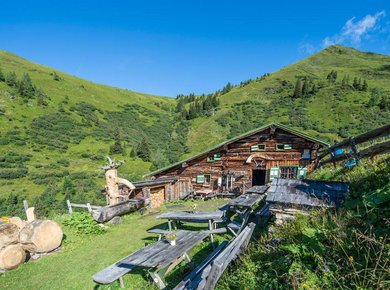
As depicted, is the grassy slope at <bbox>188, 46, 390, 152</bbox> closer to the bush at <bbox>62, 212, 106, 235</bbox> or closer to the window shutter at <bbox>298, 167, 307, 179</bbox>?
the window shutter at <bbox>298, 167, 307, 179</bbox>

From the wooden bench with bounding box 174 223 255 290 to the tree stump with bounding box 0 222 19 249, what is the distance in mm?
8535

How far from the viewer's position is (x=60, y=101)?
73.9 metres

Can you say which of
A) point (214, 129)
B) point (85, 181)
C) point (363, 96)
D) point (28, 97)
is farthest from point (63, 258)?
point (28, 97)

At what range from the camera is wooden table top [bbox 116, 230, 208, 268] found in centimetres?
578

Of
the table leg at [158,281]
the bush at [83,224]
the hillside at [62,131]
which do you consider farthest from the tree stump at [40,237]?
the hillside at [62,131]

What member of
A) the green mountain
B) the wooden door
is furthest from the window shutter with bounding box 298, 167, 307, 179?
the green mountain

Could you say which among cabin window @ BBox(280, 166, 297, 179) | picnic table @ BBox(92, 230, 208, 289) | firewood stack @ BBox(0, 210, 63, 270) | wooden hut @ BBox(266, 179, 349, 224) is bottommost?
firewood stack @ BBox(0, 210, 63, 270)

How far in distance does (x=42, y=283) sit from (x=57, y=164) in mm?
43216

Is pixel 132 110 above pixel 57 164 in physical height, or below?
above

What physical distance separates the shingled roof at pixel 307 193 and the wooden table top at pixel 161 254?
287 centimetres

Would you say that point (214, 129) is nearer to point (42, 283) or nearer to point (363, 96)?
point (363, 96)

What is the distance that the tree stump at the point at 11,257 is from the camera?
29.5 ft

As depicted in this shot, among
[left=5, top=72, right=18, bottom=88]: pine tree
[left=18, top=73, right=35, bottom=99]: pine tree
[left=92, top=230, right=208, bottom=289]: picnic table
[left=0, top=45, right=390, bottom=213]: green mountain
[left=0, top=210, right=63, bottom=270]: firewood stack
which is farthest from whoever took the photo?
[left=5, top=72, right=18, bottom=88]: pine tree

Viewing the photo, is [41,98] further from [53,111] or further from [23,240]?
[23,240]
